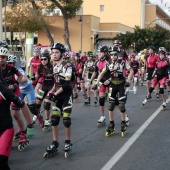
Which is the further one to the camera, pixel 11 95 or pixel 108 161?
pixel 108 161

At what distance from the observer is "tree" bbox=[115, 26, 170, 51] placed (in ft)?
177

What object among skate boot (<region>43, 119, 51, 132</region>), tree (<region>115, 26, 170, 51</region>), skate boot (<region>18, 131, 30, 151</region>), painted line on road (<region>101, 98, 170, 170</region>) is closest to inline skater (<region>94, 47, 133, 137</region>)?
painted line on road (<region>101, 98, 170, 170</region>)

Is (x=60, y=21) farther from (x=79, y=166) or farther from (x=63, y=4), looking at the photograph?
(x=79, y=166)

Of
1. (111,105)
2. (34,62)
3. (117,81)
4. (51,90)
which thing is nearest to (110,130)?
(111,105)

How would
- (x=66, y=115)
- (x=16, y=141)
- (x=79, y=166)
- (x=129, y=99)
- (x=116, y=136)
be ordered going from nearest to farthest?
(x=79, y=166) → (x=66, y=115) → (x=16, y=141) → (x=116, y=136) → (x=129, y=99)

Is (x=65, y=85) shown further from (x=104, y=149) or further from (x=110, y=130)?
(x=110, y=130)

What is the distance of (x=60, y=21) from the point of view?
5056cm

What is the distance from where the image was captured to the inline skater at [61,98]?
22.9 ft

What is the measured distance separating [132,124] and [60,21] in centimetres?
4145

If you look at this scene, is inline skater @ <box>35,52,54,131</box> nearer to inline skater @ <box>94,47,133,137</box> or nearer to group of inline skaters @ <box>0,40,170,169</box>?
group of inline skaters @ <box>0,40,170,169</box>

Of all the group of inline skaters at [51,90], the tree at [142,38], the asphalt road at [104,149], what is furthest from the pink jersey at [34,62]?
the tree at [142,38]

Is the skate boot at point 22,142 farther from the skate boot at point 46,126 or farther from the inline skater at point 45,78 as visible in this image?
the inline skater at point 45,78

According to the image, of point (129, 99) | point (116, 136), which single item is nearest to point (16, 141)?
point (116, 136)

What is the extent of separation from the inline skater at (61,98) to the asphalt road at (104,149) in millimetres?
215
